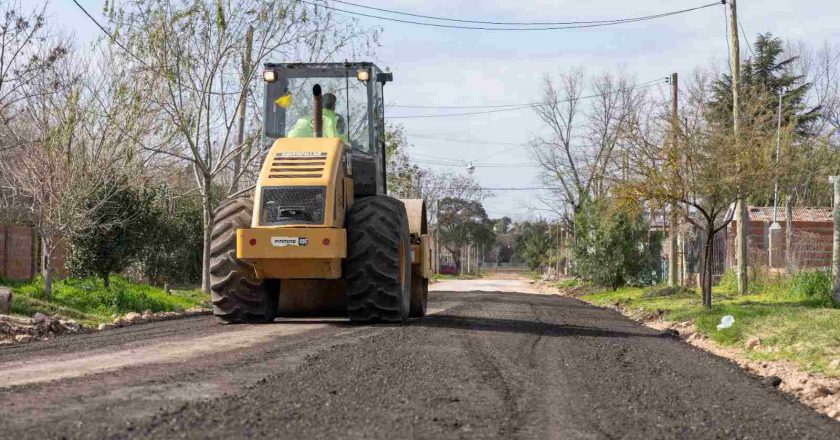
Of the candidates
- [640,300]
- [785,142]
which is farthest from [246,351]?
[640,300]

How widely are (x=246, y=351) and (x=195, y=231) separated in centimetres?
2658

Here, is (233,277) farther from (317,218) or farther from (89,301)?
(89,301)

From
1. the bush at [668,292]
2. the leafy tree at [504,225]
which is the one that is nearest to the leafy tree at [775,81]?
the bush at [668,292]

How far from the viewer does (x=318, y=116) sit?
1527 centimetres

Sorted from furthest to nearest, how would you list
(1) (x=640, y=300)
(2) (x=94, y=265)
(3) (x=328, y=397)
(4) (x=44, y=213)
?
1. (1) (x=640, y=300)
2. (2) (x=94, y=265)
3. (4) (x=44, y=213)
4. (3) (x=328, y=397)

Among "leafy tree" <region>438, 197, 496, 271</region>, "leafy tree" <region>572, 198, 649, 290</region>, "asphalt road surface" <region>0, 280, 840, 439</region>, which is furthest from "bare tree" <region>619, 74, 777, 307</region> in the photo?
"leafy tree" <region>438, 197, 496, 271</region>

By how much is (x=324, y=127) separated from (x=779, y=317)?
8.06 m

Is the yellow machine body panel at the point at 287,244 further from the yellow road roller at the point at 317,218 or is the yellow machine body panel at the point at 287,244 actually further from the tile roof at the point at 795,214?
the tile roof at the point at 795,214

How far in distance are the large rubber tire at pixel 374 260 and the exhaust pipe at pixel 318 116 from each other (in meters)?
1.36

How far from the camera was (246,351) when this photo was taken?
35.5ft

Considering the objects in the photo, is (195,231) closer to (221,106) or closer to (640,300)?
(221,106)

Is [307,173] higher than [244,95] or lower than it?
lower

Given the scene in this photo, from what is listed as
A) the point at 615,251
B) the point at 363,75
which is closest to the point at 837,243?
the point at 363,75

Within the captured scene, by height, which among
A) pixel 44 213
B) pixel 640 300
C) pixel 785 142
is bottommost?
pixel 640 300
